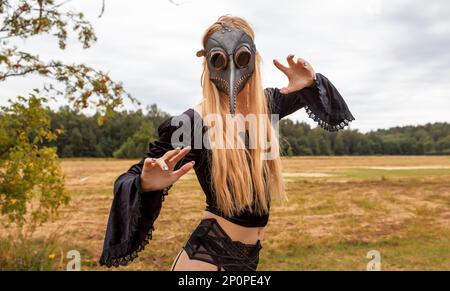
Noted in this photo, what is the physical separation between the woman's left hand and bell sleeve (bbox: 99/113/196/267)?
1023mm

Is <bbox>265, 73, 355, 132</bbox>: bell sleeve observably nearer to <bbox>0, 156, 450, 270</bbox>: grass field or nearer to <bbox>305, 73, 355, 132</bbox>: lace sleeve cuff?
<bbox>305, 73, 355, 132</bbox>: lace sleeve cuff

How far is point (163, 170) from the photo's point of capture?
8.10ft

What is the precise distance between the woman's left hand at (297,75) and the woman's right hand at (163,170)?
1242 mm

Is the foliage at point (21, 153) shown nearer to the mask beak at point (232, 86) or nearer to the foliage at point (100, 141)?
the mask beak at point (232, 86)

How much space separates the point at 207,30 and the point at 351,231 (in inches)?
579

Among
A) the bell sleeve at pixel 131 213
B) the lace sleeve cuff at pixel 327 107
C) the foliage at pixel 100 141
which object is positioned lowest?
the bell sleeve at pixel 131 213

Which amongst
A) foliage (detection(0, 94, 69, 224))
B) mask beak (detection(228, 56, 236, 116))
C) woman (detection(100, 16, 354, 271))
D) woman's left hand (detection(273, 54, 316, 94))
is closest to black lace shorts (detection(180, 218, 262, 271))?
woman (detection(100, 16, 354, 271))

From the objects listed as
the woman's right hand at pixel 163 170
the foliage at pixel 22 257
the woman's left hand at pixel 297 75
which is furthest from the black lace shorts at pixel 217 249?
the foliage at pixel 22 257

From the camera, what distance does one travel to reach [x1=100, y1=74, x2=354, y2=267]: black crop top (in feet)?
8.46

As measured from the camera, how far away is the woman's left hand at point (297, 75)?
11.0ft

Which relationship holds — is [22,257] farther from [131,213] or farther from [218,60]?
[218,60]

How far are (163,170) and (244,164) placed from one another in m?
0.68
